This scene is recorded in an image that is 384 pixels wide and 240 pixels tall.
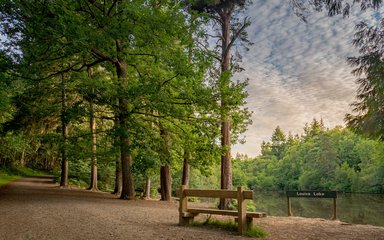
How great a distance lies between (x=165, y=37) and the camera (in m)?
13.4

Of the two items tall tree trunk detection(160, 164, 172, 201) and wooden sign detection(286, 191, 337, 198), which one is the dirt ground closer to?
wooden sign detection(286, 191, 337, 198)

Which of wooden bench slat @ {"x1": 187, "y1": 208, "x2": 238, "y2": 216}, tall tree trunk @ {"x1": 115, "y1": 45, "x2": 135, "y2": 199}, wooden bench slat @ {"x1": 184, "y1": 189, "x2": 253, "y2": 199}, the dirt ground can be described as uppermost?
tall tree trunk @ {"x1": 115, "y1": 45, "x2": 135, "y2": 199}

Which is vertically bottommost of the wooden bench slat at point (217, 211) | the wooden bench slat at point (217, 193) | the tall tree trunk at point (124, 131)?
the wooden bench slat at point (217, 211)

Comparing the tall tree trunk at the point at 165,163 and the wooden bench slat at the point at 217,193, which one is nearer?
the wooden bench slat at the point at 217,193

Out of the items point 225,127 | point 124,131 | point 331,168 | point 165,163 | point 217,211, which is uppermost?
point 225,127

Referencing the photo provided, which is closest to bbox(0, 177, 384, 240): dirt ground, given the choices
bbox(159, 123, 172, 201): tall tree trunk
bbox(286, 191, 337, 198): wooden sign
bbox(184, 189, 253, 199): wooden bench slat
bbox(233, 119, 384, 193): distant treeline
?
bbox(184, 189, 253, 199): wooden bench slat

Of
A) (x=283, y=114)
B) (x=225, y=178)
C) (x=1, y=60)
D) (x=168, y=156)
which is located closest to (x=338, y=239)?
(x=225, y=178)

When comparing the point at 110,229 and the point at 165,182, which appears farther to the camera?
the point at 165,182

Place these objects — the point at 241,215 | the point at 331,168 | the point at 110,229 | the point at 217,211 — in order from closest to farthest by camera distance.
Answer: the point at 110,229 < the point at 241,215 < the point at 217,211 < the point at 331,168

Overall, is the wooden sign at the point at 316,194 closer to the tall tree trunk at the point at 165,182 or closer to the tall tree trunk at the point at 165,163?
the tall tree trunk at the point at 165,163

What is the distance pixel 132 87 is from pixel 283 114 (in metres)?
34.0

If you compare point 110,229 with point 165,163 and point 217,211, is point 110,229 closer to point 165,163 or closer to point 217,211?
point 217,211

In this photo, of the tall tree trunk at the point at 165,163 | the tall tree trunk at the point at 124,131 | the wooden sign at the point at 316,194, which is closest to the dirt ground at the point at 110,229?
the wooden sign at the point at 316,194

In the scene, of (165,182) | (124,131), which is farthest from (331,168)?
(124,131)
